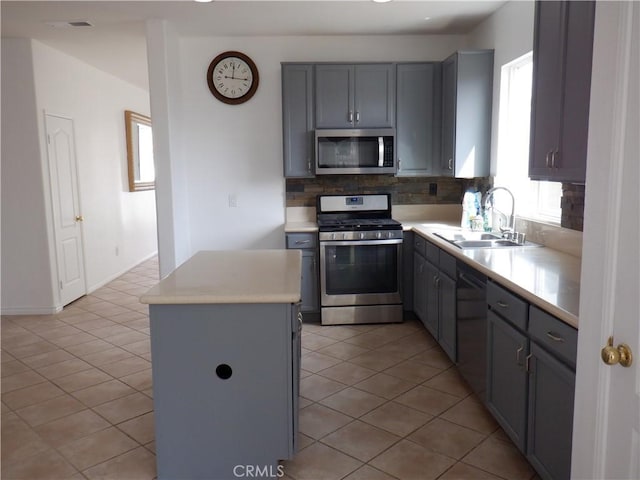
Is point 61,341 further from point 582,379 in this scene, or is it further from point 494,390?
point 582,379

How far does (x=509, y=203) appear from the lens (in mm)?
3939

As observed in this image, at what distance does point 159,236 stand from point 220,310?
95.6 inches

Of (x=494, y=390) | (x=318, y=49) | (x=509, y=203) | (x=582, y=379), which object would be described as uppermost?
(x=318, y=49)

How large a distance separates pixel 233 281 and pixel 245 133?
272cm

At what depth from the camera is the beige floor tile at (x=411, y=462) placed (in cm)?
231

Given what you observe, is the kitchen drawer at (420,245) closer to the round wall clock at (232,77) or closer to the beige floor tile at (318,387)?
the beige floor tile at (318,387)

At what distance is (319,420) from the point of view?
280cm

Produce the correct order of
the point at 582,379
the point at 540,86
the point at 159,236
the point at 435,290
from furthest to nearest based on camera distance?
the point at 159,236 → the point at 435,290 → the point at 540,86 → the point at 582,379

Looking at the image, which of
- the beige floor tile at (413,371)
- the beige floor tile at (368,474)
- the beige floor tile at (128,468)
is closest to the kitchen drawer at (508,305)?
the beige floor tile at (368,474)

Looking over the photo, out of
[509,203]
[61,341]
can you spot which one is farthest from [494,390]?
[61,341]

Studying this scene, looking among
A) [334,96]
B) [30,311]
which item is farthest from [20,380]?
[334,96]

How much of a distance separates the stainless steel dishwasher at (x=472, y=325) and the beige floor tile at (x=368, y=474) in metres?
0.76

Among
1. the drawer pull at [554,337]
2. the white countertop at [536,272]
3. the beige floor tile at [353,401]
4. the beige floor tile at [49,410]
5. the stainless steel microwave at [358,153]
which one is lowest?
the beige floor tile at [49,410]

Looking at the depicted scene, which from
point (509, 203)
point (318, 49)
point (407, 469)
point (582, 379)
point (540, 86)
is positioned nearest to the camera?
point (582, 379)
